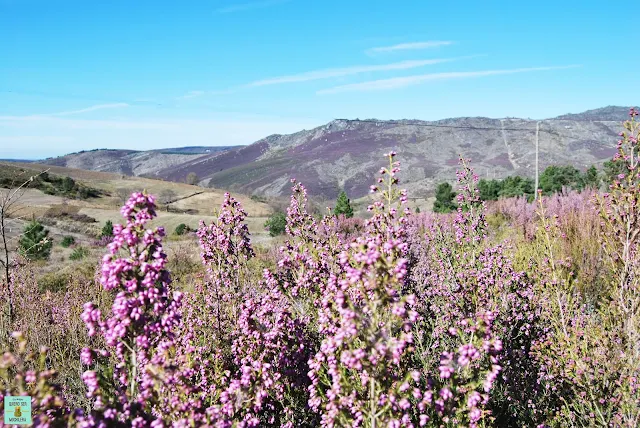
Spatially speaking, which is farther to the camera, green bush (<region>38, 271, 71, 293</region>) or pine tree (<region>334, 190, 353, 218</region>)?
pine tree (<region>334, 190, 353, 218</region>)

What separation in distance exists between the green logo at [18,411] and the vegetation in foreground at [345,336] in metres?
0.10

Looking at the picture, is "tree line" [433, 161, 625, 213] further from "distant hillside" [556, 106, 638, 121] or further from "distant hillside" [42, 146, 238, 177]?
"distant hillside" [42, 146, 238, 177]

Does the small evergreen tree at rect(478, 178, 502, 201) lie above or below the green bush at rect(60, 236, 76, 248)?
above

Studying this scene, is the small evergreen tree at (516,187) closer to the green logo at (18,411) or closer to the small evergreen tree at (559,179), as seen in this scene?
the small evergreen tree at (559,179)

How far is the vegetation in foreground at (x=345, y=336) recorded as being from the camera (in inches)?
92.0

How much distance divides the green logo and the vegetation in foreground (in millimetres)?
96

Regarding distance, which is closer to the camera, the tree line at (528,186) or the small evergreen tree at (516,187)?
the tree line at (528,186)

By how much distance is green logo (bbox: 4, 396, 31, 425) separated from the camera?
6.95ft

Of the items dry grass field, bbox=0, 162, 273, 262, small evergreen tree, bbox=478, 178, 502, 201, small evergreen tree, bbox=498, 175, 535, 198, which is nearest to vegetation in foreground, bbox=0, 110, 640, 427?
dry grass field, bbox=0, 162, 273, 262

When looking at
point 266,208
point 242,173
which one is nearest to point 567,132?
point 242,173

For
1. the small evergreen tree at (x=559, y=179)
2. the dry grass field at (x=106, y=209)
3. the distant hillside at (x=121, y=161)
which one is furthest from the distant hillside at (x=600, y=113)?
the distant hillside at (x=121, y=161)

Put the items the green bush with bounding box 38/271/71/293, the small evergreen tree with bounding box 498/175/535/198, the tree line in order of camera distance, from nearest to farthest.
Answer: the green bush with bounding box 38/271/71/293, the tree line, the small evergreen tree with bounding box 498/175/535/198

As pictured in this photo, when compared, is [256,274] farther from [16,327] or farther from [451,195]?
[451,195]

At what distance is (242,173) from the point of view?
94.1 meters
